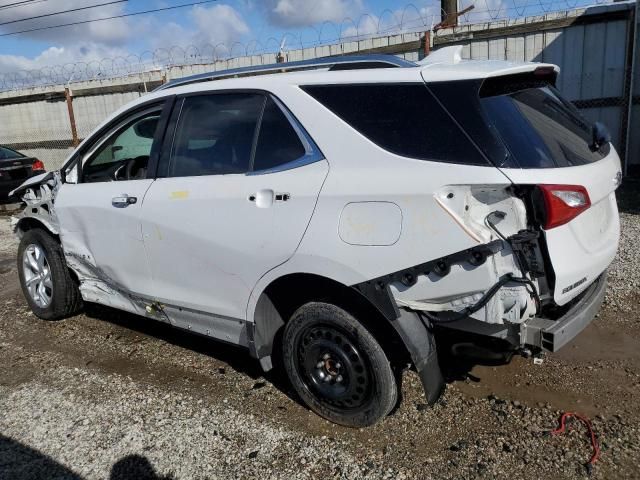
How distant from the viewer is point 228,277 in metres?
3.46

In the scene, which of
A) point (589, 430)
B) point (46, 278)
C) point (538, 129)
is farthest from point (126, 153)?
point (589, 430)

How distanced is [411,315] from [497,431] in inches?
36.2

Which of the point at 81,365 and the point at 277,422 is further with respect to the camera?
the point at 81,365

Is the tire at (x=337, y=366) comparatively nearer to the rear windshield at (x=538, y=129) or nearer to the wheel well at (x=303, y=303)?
the wheel well at (x=303, y=303)

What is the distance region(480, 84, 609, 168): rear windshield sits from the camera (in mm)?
2656

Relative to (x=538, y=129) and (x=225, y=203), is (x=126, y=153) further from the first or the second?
(x=538, y=129)

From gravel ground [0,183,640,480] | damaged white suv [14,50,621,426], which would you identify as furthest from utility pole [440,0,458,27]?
damaged white suv [14,50,621,426]

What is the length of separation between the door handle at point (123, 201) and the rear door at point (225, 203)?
16cm

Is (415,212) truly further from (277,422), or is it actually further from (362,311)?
→ (277,422)

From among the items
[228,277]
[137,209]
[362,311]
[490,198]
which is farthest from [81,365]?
[490,198]

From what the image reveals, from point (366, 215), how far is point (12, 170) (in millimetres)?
11702

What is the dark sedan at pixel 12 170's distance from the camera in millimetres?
12188

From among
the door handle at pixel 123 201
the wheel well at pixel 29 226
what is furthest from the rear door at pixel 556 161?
→ the wheel well at pixel 29 226

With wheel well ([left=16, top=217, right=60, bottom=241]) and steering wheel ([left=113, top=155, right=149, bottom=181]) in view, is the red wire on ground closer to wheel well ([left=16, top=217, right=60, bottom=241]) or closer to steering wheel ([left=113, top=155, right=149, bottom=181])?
steering wheel ([left=113, top=155, right=149, bottom=181])
